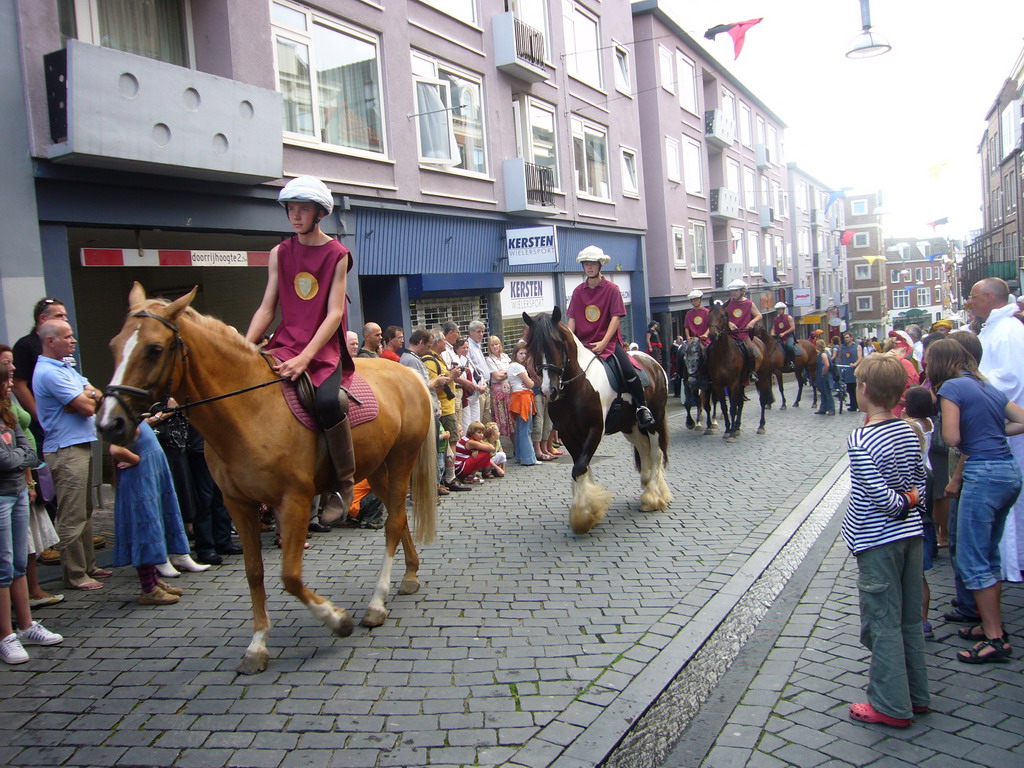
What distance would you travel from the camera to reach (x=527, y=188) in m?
18.4

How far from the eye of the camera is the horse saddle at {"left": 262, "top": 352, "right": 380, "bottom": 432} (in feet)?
14.6

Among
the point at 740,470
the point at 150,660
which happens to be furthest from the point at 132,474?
the point at 740,470

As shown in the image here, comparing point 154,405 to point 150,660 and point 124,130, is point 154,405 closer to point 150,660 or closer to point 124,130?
point 150,660

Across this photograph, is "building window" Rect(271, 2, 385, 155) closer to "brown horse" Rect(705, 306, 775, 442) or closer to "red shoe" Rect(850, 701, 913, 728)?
"brown horse" Rect(705, 306, 775, 442)

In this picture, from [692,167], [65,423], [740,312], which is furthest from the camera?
[692,167]

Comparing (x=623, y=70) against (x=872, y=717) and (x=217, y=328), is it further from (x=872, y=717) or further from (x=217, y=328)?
(x=872, y=717)

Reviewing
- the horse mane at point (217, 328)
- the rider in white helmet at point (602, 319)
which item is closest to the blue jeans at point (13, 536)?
the horse mane at point (217, 328)

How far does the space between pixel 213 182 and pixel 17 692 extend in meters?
8.10

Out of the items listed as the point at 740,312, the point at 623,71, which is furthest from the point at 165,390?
the point at 623,71

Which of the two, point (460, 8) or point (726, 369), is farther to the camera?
point (460, 8)

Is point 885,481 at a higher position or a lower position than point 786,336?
lower

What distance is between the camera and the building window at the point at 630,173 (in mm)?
25406

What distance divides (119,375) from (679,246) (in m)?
28.2

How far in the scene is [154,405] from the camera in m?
3.93
